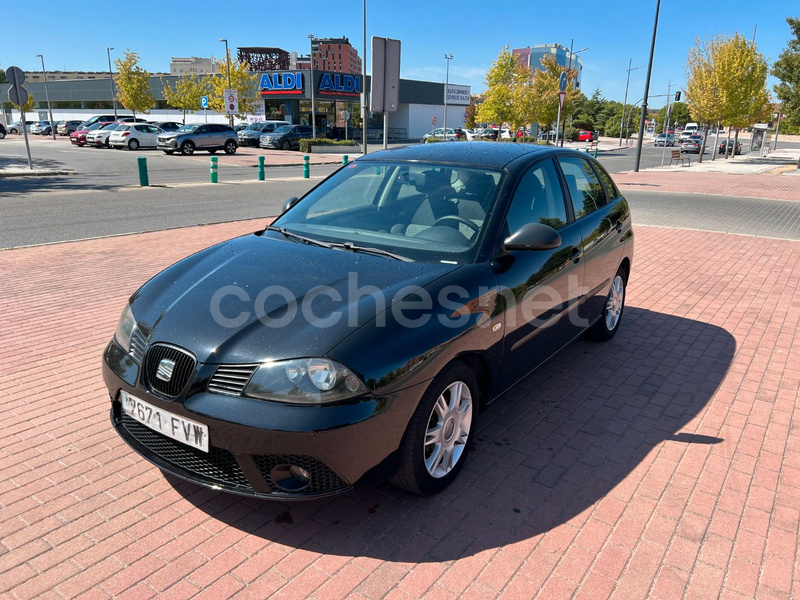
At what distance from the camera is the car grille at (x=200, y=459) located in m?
2.63

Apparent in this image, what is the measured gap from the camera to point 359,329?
105 inches

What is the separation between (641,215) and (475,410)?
12.3 m

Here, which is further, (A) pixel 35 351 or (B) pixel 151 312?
(A) pixel 35 351

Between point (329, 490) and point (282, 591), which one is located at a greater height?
point (329, 490)

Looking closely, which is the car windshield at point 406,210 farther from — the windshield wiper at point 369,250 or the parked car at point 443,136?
the parked car at point 443,136

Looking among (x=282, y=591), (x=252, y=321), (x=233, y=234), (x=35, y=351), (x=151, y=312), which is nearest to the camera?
(x=282, y=591)

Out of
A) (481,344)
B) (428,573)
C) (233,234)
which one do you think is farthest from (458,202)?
(233,234)

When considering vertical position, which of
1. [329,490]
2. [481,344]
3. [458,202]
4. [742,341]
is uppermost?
[458,202]

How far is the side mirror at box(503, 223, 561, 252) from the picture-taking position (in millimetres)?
3354

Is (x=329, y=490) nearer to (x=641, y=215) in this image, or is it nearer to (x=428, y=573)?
(x=428, y=573)

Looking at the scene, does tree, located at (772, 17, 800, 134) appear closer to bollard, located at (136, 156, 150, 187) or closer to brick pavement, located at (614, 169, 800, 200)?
brick pavement, located at (614, 169, 800, 200)

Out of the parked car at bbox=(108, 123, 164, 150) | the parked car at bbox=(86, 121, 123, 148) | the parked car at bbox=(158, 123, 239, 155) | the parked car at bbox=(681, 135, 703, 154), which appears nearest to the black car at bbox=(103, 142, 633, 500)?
the parked car at bbox=(158, 123, 239, 155)

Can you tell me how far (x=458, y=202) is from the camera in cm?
373

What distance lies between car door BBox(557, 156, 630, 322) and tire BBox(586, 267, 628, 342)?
7.7 inches
